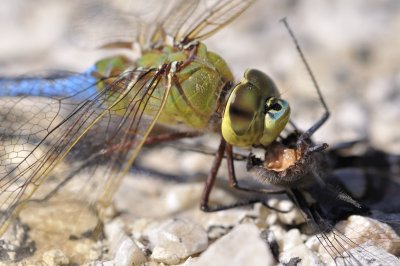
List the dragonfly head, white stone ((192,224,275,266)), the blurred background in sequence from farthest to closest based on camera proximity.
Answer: the blurred background < the dragonfly head < white stone ((192,224,275,266))

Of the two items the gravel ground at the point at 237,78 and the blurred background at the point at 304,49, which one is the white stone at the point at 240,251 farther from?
the blurred background at the point at 304,49

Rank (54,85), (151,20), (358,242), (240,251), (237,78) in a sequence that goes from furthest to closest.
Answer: (151,20)
(54,85)
(237,78)
(358,242)
(240,251)

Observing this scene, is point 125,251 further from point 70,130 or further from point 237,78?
point 237,78

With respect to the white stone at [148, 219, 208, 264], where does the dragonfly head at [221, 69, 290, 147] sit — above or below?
above

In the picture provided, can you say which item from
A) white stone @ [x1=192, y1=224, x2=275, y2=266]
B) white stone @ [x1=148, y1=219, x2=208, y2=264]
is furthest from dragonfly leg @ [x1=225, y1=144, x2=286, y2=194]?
white stone @ [x1=192, y1=224, x2=275, y2=266]

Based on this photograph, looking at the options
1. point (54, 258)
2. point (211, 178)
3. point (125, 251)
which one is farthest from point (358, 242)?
point (54, 258)

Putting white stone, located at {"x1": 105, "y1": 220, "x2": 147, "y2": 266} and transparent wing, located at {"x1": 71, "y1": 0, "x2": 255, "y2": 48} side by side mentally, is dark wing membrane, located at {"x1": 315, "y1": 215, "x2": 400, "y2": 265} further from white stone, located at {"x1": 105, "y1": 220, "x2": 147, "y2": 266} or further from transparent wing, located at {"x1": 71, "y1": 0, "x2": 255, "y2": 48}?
transparent wing, located at {"x1": 71, "y1": 0, "x2": 255, "y2": 48}

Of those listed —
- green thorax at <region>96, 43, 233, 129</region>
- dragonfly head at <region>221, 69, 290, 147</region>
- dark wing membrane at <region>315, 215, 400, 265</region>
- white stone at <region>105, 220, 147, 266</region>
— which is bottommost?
dark wing membrane at <region>315, 215, 400, 265</region>

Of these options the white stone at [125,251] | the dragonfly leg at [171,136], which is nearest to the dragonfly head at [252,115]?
the dragonfly leg at [171,136]
